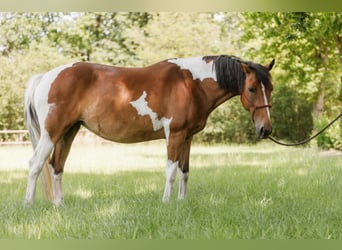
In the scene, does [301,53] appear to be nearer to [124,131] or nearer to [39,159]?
[124,131]

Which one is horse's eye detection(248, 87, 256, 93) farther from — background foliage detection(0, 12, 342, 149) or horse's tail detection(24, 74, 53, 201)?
background foliage detection(0, 12, 342, 149)

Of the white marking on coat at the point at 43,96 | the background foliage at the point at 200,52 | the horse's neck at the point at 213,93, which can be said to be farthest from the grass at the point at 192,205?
the background foliage at the point at 200,52

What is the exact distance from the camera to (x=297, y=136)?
17703 millimetres

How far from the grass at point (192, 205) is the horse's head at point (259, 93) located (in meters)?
0.79

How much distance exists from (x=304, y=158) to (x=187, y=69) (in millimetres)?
6051

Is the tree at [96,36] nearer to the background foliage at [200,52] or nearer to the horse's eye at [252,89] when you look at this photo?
the background foliage at [200,52]

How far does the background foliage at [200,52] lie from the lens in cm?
1334

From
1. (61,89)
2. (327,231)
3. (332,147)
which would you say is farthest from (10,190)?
(332,147)

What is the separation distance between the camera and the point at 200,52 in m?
16.6

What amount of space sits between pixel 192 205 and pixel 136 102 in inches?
47.6

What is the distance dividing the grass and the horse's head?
789 millimetres

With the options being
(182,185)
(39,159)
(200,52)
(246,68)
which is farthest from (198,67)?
(200,52)

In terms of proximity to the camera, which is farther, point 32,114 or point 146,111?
point 32,114

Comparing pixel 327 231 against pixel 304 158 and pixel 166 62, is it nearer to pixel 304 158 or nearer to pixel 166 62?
pixel 166 62
